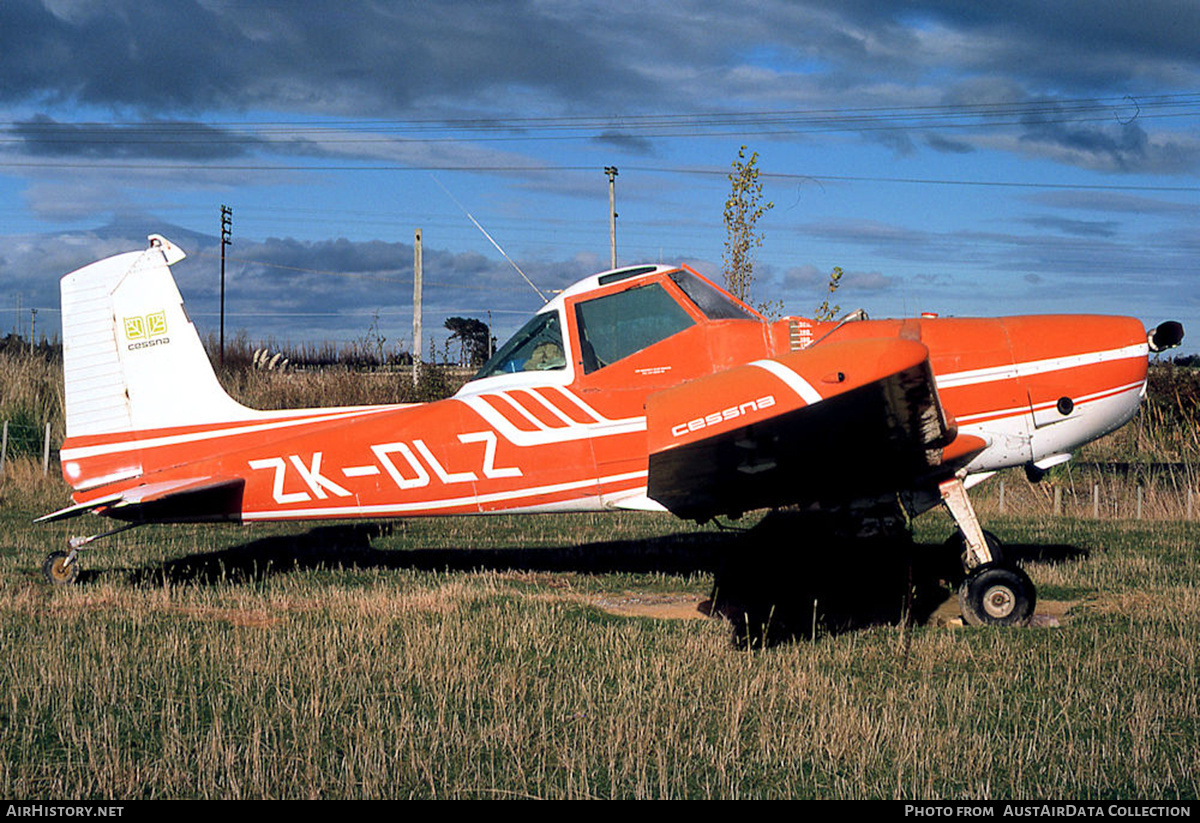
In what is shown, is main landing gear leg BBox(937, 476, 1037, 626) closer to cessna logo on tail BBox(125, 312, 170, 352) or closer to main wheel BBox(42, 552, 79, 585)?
cessna logo on tail BBox(125, 312, 170, 352)

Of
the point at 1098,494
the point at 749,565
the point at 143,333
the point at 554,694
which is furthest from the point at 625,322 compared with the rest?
the point at 1098,494

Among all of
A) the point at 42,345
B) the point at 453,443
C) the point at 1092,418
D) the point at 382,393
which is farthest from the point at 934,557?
the point at 42,345

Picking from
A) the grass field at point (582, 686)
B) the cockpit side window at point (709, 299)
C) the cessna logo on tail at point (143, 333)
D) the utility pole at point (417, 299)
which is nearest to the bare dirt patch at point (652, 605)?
the grass field at point (582, 686)

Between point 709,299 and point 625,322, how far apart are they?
703 mm

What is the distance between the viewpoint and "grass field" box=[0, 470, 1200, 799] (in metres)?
4.27

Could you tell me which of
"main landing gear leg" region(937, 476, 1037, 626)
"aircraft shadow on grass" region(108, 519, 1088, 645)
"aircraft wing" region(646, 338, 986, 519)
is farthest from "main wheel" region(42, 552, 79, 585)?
"main landing gear leg" region(937, 476, 1037, 626)

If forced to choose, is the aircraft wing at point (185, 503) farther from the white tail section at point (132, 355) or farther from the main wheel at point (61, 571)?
the main wheel at point (61, 571)

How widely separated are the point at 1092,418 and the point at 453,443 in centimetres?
487

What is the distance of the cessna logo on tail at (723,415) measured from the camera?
5422 mm

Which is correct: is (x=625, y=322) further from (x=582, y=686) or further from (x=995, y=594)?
(x=995, y=594)

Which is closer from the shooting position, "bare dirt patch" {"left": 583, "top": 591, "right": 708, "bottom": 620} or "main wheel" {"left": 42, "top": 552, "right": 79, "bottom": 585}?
"bare dirt patch" {"left": 583, "top": 591, "right": 708, "bottom": 620}

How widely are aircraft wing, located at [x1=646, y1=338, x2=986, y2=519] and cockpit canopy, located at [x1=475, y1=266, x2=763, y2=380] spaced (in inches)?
54.2

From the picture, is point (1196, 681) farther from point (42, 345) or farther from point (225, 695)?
point (42, 345)

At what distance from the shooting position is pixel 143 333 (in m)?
8.92
